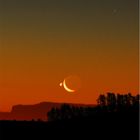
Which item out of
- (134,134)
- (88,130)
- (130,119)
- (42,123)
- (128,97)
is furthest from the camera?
(128,97)

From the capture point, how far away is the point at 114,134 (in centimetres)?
5444

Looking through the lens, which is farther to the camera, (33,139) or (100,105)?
(100,105)

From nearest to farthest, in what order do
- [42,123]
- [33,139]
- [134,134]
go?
[33,139]
[134,134]
[42,123]

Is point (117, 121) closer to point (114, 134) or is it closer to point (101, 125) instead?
point (101, 125)

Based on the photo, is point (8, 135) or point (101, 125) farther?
point (101, 125)

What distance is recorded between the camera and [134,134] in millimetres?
53344

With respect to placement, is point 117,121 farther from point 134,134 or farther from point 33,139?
point 33,139

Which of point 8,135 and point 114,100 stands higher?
point 114,100

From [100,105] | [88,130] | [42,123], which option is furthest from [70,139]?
[100,105]

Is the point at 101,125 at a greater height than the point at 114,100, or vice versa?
the point at 114,100

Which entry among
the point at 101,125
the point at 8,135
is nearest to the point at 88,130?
the point at 101,125

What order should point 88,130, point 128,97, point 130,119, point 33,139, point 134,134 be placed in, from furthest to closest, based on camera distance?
point 128,97
point 130,119
point 88,130
point 134,134
point 33,139

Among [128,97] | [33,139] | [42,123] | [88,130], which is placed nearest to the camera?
[33,139]

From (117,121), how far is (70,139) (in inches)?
766
